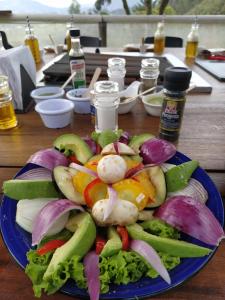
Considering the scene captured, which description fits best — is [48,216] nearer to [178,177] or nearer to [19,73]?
[178,177]

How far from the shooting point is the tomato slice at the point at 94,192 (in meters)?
0.56

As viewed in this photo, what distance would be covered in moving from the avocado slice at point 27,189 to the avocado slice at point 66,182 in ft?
0.10

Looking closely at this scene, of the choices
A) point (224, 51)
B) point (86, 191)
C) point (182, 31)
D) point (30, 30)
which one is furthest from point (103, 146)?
point (182, 31)

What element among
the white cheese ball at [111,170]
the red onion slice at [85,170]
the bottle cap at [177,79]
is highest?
the bottle cap at [177,79]

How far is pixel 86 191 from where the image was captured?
56 cm

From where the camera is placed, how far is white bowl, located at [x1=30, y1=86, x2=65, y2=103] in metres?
1.09

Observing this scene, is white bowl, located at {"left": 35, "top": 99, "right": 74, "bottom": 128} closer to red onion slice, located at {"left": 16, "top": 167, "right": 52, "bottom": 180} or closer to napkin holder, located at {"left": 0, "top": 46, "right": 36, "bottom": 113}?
napkin holder, located at {"left": 0, "top": 46, "right": 36, "bottom": 113}

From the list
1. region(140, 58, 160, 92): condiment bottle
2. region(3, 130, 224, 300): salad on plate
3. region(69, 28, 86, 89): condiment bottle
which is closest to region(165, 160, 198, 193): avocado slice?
region(3, 130, 224, 300): salad on plate

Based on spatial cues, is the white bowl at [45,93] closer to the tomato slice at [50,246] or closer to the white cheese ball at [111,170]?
the white cheese ball at [111,170]

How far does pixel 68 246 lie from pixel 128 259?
112 mm

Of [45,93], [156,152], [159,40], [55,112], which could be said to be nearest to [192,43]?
[159,40]

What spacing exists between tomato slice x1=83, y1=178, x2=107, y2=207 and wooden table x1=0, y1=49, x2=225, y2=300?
0.64 feet

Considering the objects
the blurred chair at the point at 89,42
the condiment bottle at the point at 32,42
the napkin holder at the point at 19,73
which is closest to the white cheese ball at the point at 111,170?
the napkin holder at the point at 19,73

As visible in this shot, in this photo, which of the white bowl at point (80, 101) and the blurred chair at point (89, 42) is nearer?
the white bowl at point (80, 101)
